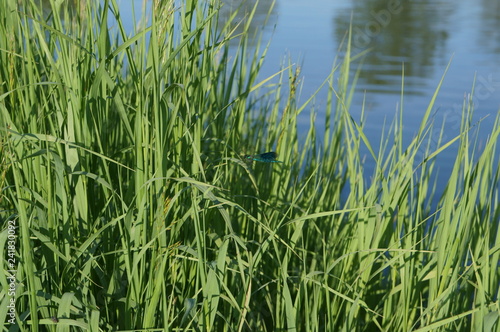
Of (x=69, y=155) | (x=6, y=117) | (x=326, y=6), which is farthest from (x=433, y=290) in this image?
(x=326, y=6)

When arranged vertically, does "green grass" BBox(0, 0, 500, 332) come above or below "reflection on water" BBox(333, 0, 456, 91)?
above

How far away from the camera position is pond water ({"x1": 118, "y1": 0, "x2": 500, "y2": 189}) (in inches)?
222

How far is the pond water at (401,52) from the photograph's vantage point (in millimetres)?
5637

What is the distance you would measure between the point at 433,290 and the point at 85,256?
2.78 feet

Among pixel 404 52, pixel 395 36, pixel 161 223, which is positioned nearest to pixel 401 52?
pixel 404 52

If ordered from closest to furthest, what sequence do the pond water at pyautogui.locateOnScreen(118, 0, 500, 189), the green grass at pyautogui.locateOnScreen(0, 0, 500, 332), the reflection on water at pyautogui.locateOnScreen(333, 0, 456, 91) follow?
the green grass at pyautogui.locateOnScreen(0, 0, 500, 332), the pond water at pyautogui.locateOnScreen(118, 0, 500, 189), the reflection on water at pyautogui.locateOnScreen(333, 0, 456, 91)

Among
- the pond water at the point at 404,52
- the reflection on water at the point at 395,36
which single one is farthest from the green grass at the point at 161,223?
the reflection on water at the point at 395,36

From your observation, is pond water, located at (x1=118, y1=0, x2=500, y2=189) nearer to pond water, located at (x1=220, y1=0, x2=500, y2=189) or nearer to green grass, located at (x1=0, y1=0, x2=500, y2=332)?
pond water, located at (x1=220, y1=0, x2=500, y2=189)

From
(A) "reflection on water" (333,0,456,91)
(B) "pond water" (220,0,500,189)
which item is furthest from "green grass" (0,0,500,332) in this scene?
(A) "reflection on water" (333,0,456,91)

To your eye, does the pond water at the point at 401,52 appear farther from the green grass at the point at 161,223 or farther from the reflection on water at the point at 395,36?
the green grass at the point at 161,223

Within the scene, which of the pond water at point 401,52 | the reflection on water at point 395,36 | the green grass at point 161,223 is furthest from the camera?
the reflection on water at point 395,36

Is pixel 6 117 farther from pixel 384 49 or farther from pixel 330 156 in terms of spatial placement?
pixel 384 49

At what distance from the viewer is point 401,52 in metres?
8.45

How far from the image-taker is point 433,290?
1.60 meters
